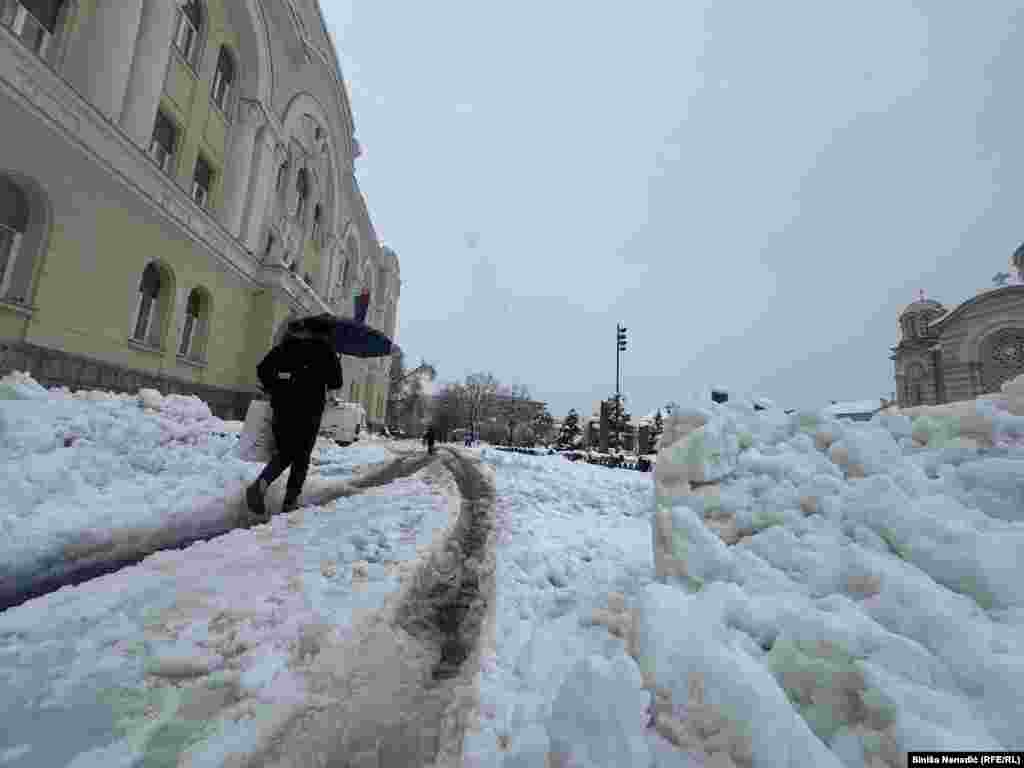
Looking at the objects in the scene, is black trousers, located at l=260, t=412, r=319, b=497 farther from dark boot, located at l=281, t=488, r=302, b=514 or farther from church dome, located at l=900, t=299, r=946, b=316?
church dome, located at l=900, t=299, r=946, b=316

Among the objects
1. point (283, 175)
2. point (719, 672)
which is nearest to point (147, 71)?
point (283, 175)

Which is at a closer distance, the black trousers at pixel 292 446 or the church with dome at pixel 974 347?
the black trousers at pixel 292 446

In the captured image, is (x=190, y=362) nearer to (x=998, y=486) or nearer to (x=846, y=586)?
(x=846, y=586)

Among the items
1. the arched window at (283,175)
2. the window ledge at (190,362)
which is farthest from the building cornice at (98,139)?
the arched window at (283,175)

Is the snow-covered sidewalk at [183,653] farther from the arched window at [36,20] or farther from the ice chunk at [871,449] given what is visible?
the arched window at [36,20]

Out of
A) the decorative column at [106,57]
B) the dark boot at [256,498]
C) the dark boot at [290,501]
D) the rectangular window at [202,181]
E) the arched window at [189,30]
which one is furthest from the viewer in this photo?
the rectangular window at [202,181]

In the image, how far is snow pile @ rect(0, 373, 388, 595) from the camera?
2084 millimetres

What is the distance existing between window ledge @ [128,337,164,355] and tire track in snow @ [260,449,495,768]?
9887 mm

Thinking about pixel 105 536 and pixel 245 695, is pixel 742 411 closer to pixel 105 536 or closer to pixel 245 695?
pixel 245 695

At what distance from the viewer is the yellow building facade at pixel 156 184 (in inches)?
256

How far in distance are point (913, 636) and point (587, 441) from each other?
51.4m

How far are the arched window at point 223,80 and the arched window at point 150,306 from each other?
5.69 meters

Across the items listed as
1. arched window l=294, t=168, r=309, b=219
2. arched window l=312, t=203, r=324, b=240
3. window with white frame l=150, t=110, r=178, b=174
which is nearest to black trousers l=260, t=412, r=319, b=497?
window with white frame l=150, t=110, r=178, b=174

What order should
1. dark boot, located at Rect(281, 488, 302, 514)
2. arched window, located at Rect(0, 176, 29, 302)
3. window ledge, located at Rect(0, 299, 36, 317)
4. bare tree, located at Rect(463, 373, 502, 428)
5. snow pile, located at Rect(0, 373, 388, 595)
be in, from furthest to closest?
bare tree, located at Rect(463, 373, 502, 428) < arched window, located at Rect(0, 176, 29, 302) < window ledge, located at Rect(0, 299, 36, 317) < dark boot, located at Rect(281, 488, 302, 514) < snow pile, located at Rect(0, 373, 388, 595)
